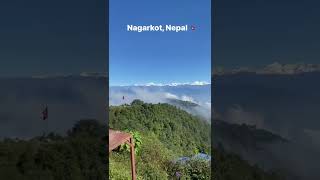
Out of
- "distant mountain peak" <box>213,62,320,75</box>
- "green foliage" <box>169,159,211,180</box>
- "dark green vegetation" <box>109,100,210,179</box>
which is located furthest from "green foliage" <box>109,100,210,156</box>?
"distant mountain peak" <box>213,62,320,75</box>

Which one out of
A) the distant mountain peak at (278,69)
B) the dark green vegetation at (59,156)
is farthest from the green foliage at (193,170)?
the distant mountain peak at (278,69)

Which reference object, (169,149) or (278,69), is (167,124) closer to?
(169,149)

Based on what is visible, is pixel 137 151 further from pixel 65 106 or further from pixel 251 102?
pixel 251 102

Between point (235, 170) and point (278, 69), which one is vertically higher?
point (278, 69)

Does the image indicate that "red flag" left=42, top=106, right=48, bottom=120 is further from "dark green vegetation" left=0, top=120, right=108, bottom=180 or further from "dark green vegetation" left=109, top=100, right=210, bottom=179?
"dark green vegetation" left=109, top=100, right=210, bottom=179

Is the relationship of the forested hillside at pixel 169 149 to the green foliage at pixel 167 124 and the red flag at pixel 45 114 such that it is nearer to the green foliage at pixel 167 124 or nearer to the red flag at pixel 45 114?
the green foliage at pixel 167 124

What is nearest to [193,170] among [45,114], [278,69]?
[278,69]
